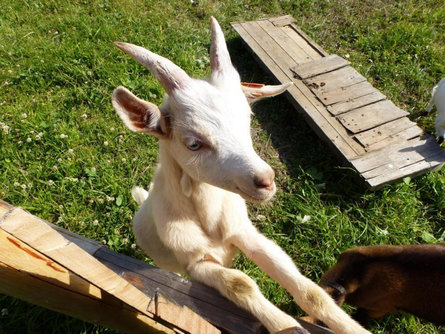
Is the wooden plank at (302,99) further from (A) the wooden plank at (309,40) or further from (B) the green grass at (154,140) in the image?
(A) the wooden plank at (309,40)

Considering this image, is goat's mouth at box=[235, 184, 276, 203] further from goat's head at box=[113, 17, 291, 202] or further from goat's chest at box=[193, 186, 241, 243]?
goat's chest at box=[193, 186, 241, 243]

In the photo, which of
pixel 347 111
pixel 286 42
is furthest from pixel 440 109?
pixel 286 42

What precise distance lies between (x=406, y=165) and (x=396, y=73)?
6.04 feet

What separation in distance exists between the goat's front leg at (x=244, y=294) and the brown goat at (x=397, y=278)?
3.10ft

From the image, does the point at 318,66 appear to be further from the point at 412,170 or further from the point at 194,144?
the point at 194,144

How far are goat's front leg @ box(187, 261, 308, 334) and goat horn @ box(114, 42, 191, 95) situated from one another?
1.07 metres

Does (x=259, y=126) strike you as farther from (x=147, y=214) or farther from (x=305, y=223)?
(x=147, y=214)

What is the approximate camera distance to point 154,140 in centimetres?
390

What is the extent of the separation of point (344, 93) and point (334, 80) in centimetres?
26

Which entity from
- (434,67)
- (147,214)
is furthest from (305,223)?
(434,67)

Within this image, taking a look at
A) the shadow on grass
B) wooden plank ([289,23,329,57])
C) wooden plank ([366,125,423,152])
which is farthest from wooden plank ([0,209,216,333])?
wooden plank ([289,23,329,57])

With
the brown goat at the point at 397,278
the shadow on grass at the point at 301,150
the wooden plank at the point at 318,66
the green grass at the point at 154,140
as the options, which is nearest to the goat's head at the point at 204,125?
the brown goat at the point at 397,278

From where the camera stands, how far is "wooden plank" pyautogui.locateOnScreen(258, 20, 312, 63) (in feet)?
15.0

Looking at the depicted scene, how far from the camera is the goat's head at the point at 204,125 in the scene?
5.27 feet
